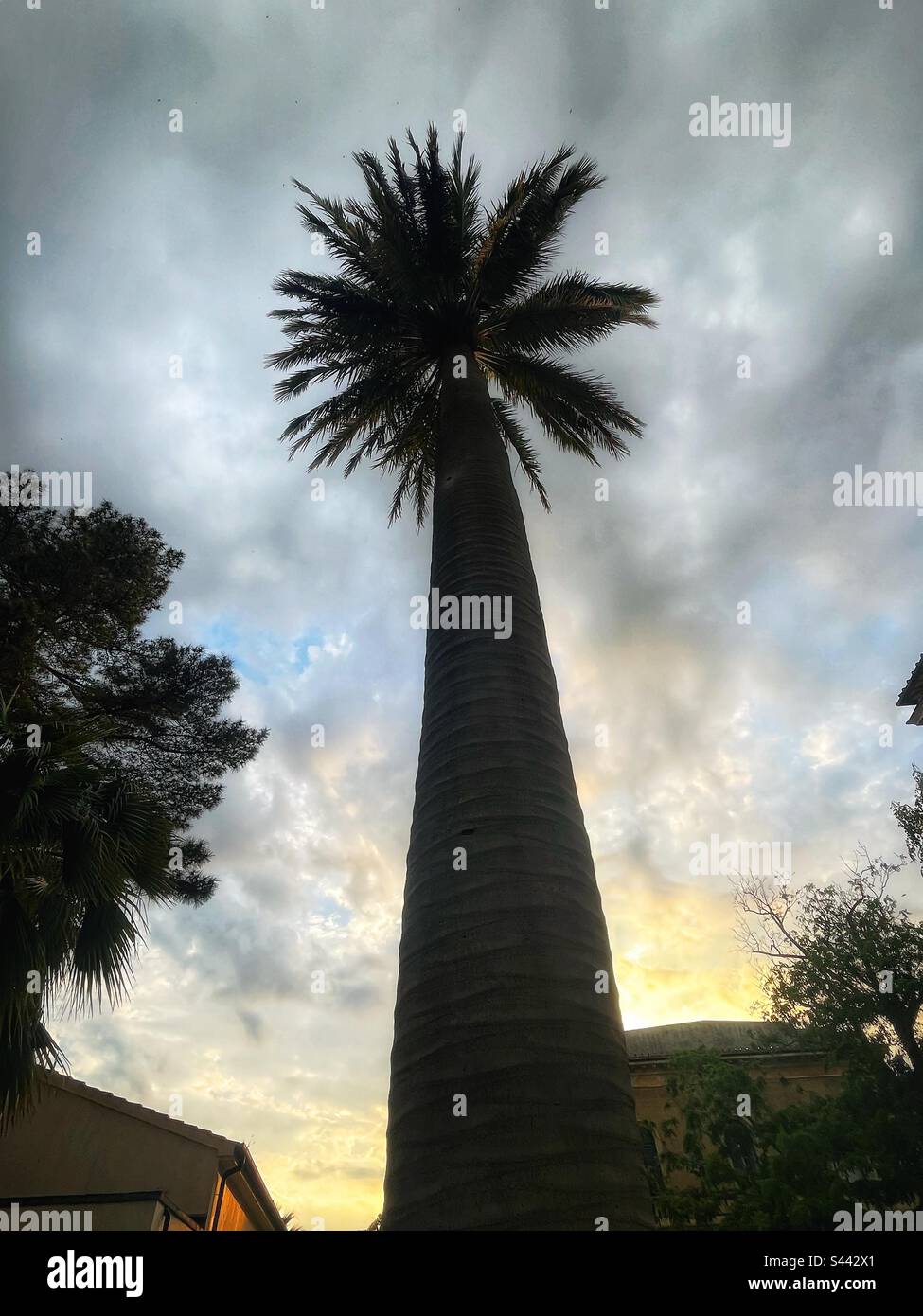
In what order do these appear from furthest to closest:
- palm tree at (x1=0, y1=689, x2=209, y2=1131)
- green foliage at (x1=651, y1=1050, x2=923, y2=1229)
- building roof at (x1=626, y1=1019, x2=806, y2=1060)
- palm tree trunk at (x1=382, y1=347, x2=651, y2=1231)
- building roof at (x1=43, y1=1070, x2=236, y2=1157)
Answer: building roof at (x1=626, y1=1019, x2=806, y2=1060) < building roof at (x1=43, y1=1070, x2=236, y2=1157) < green foliage at (x1=651, y1=1050, x2=923, y2=1229) < palm tree at (x1=0, y1=689, x2=209, y2=1131) < palm tree trunk at (x1=382, y1=347, x2=651, y2=1231)

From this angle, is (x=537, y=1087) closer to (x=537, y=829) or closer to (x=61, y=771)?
(x=537, y=829)

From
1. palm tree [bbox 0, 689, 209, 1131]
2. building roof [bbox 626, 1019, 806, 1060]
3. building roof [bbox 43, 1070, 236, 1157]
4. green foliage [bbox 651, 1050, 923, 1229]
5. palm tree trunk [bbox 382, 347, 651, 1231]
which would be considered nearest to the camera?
palm tree trunk [bbox 382, 347, 651, 1231]

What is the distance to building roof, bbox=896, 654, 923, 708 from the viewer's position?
12.4m

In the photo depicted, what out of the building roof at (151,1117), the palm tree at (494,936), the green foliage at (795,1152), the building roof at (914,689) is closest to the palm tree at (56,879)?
the palm tree at (494,936)

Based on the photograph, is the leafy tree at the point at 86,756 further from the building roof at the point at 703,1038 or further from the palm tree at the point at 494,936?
the building roof at the point at 703,1038

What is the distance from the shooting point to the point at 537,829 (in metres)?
3.54

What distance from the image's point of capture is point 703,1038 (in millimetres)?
24422

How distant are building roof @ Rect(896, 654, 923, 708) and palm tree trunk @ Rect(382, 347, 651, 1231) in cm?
1097

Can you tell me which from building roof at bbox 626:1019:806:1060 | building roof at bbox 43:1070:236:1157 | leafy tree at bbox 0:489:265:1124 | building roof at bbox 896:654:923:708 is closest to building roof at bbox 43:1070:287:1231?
building roof at bbox 43:1070:236:1157

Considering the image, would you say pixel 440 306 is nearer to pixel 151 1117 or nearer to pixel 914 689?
pixel 914 689

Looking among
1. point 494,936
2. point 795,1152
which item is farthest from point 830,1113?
point 494,936

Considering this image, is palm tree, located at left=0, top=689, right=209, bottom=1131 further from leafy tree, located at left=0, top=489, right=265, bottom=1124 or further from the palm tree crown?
the palm tree crown

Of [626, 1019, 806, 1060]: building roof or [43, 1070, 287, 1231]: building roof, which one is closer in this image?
[43, 1070, 287, 1231]: building roof
